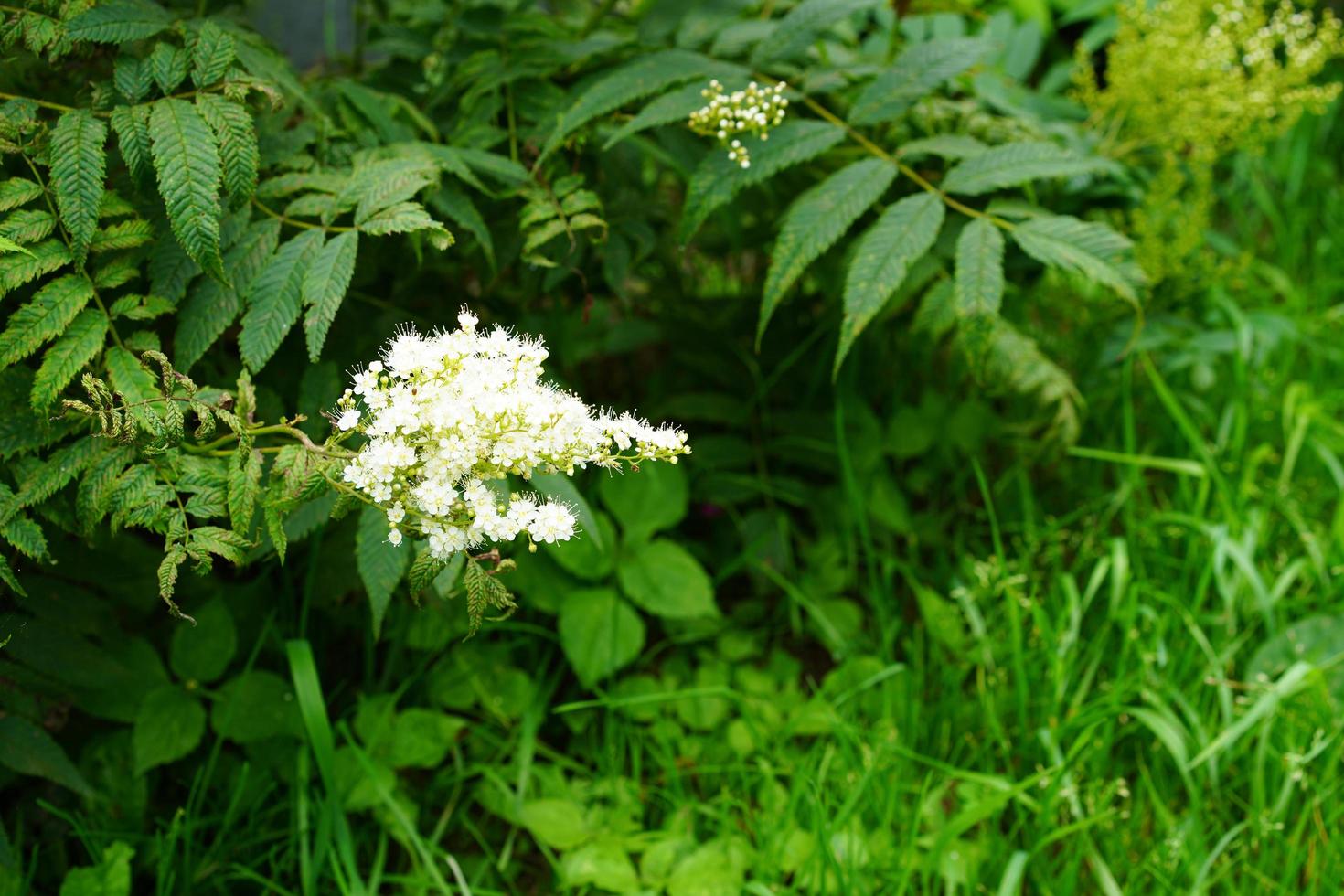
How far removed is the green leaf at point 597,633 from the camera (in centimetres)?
195

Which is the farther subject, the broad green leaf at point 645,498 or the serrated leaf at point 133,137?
the broad green leaf at point 645,498

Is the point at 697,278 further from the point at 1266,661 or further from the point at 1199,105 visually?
the point at 1266,661

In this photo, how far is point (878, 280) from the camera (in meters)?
1.60

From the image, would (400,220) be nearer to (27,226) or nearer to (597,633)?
(27,226)

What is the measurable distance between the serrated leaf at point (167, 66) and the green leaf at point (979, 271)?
1.13m

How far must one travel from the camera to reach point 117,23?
1.44m

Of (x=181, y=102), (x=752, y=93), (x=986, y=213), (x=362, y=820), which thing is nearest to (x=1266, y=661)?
(x=986, y=213)

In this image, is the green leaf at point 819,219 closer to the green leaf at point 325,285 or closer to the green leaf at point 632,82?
the green leaf at point 632,82

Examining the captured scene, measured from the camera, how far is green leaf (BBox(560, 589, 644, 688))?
195 cm

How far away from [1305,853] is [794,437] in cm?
117

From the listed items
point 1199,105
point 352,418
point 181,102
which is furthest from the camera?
point 1199,105

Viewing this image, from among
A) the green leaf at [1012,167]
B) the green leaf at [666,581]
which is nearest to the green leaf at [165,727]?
the green leaf at [666,581]

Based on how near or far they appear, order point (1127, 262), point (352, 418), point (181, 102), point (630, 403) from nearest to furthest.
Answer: point (352, 418)
point (181, 102)
point (1127, 262)
point (630, 403)

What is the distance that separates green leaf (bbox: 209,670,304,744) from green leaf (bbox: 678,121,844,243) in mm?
999
